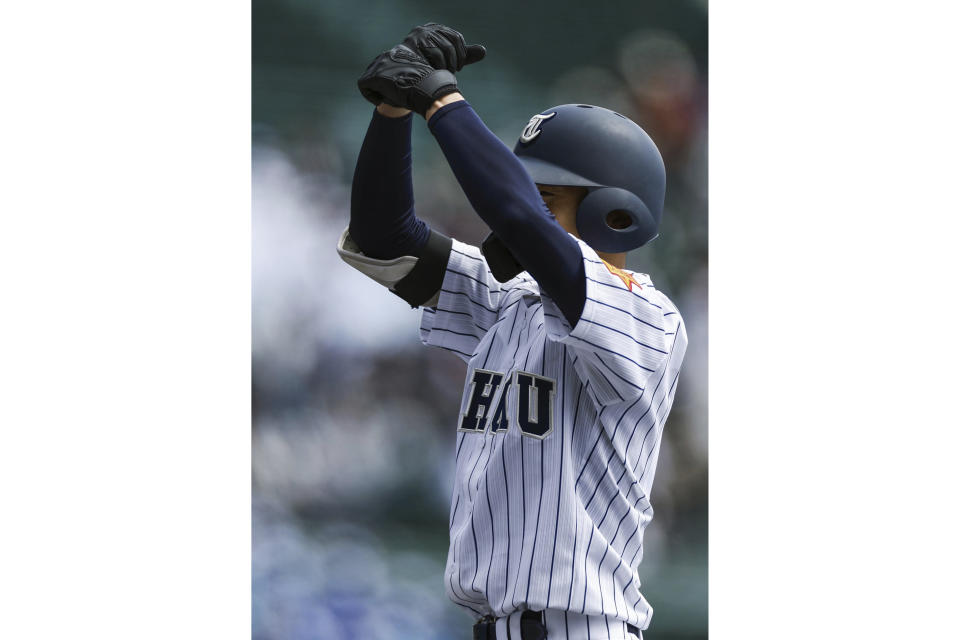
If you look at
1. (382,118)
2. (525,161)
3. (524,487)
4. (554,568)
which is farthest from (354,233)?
(554,568)

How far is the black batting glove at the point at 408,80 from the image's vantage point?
1.80 metres

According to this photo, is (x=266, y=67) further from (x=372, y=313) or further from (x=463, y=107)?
(x=463, y=107)

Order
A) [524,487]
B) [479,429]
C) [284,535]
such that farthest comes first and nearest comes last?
[284,535] → [479,429] → [524,487]

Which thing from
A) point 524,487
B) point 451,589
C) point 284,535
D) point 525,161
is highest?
point 525,161

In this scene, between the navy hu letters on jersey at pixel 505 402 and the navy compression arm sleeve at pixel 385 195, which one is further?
the navy compression arm sleeve at pixel 385 195

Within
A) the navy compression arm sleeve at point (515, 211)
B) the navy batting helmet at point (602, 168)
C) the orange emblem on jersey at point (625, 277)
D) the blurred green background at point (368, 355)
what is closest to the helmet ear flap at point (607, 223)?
the navy batting helmet at point (602, 168)

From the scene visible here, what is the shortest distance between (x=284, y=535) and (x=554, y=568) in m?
1.94

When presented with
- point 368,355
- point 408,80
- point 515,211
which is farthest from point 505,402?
point 368,355

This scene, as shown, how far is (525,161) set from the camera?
2070 mm

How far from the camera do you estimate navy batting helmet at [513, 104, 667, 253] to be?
201 cm

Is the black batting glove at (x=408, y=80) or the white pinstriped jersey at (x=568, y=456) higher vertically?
the black batting glove at (x=408, y=80)

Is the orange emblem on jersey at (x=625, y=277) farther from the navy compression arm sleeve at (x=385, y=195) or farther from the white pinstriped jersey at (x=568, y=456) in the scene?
the navy compression arm sleeve at (x=385, y=195)

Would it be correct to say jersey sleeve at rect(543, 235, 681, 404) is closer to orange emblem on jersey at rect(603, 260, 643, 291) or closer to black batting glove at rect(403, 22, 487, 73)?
orange emblem on jersey at rect(603, 260, 643, 291)

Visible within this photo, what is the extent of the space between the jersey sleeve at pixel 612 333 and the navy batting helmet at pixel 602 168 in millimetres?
149
